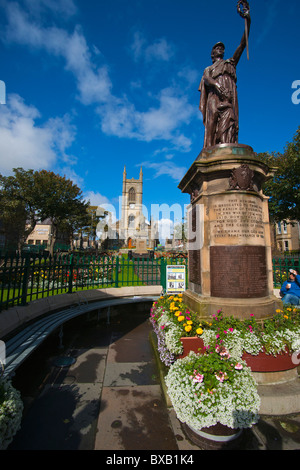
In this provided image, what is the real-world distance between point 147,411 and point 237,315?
2070 mm

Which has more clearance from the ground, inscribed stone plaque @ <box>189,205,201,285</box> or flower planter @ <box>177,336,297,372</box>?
inscribed stone plaque @ <box>189,205,201,285</box>

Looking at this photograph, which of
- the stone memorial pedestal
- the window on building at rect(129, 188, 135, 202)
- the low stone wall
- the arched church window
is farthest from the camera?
the window on building at rect(129, 188, 135, 202)

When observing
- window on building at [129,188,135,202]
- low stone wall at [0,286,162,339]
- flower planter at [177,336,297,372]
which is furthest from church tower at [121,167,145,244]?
flower planter at [177,336,297,372]

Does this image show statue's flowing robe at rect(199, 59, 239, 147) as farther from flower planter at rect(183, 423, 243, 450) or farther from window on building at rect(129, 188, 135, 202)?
window on building at rect(129, 188, 135, 202)

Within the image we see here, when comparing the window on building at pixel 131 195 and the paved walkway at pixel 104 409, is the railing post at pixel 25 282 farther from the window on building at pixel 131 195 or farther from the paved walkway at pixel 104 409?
the window on building at pixel 131 195

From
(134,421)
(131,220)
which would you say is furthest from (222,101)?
(131,220)

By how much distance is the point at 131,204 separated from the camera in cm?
8719

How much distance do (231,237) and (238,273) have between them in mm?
682

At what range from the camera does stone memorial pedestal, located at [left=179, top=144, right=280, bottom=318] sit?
4137 millimetres

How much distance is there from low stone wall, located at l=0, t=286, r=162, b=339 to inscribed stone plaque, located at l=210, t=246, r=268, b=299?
3732 millimetres

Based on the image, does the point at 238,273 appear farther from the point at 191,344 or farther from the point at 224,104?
the point at 224,104

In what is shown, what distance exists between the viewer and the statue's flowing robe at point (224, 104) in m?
5.07

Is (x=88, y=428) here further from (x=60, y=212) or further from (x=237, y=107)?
(x=60, y=212)

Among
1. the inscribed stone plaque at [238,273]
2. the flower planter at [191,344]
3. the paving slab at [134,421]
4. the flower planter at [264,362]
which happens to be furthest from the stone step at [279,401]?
the inscribed stone plaque at [238,273]
